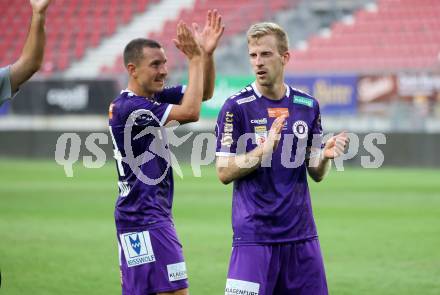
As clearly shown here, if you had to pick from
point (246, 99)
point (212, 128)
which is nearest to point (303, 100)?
point (246, 99)

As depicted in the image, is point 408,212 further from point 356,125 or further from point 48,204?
point 356,125

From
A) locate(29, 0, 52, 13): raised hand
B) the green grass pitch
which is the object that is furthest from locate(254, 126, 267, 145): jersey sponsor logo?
the green grass pitch

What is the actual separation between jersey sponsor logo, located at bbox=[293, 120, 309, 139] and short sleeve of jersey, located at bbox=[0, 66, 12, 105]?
184 cm

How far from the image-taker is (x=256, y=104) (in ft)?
18.5

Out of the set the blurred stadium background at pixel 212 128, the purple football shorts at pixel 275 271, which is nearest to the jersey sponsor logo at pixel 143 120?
the purple football shorts at pixel 275 271

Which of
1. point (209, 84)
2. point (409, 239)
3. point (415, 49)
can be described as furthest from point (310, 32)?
point (209, 84)

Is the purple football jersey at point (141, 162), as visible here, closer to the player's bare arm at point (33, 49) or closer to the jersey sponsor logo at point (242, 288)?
the jersey sponsor logo at point (242, 288)

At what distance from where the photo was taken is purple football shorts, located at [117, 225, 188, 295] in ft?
20.2

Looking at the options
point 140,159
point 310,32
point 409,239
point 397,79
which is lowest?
point 409,239

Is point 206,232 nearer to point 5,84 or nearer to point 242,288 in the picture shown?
point 242,288

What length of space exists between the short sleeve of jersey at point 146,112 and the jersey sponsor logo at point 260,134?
2.84 feet

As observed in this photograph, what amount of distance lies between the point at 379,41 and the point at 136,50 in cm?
2332

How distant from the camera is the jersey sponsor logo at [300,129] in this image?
5.70 meters

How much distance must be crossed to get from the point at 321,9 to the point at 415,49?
13.1ft
